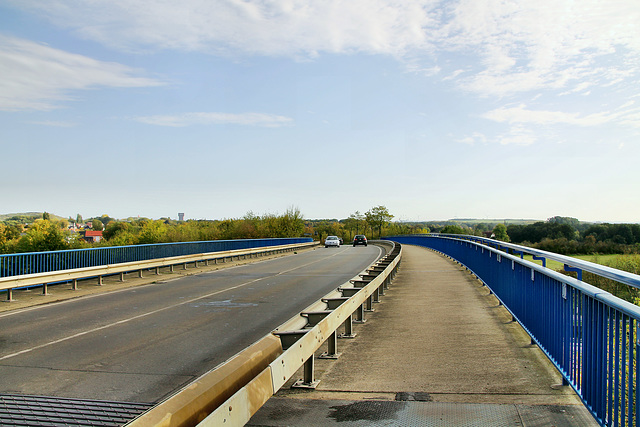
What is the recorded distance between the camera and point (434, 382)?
5965 millimetres

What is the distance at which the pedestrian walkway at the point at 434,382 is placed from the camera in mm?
4852

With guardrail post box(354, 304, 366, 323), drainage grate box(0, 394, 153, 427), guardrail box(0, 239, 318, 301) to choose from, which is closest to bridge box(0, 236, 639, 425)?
guardrail post box(354, 304, 366, 323)

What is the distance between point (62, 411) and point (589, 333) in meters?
5.23

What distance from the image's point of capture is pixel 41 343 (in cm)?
875

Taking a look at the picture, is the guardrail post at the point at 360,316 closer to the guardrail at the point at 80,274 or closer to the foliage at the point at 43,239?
the guardrail at the point at 80,274

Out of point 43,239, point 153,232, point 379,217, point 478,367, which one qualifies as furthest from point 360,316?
point 379,217

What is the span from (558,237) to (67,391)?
316 ft

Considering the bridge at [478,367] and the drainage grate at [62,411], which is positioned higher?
the bridge at [478,367]

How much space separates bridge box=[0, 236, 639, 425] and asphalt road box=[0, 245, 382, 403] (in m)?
1.78

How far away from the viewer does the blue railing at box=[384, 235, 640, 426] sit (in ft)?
12.1

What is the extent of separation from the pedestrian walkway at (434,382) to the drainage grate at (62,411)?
1421 mm

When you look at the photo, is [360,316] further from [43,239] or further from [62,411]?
[43,239]

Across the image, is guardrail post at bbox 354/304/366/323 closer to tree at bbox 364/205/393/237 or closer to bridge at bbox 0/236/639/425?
bridge at bbox 0/236/639/425

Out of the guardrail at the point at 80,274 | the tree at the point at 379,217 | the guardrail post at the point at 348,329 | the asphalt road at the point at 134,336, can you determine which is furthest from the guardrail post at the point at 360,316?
the tree at the point at 379,217
